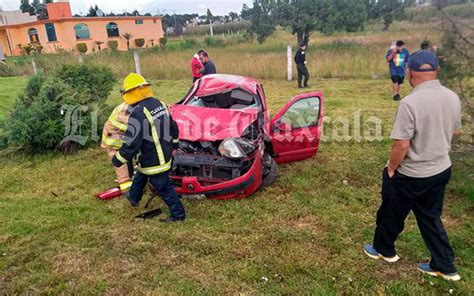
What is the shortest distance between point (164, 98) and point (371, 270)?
9.89 m

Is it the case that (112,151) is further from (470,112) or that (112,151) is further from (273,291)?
(470,112)

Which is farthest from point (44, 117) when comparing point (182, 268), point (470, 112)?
point (470, 112)

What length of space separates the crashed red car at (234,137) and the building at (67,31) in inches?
1170

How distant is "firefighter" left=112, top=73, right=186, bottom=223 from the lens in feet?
12.6

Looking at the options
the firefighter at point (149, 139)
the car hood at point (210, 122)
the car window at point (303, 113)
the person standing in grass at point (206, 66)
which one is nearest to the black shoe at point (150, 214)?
the firefighter at point (149, 139)

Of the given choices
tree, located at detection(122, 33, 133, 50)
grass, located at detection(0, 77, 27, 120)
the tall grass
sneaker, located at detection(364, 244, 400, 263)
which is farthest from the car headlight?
tree, located at detection(122, 33, 133, 50)

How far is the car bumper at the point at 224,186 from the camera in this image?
14.6 ft

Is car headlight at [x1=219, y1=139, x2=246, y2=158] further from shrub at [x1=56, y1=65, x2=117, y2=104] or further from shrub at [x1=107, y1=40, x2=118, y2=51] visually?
shrub at [x1=107, y1=40, x2=118, y2=51]

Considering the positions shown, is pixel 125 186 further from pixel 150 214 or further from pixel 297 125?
pixel 297 125

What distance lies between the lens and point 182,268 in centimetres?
337

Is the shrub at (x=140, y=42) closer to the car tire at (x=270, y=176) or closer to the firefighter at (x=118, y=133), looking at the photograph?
the firefighter at (x=118, y=133)

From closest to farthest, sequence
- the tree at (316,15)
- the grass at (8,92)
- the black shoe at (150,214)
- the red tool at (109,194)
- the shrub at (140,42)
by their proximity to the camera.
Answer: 1. the black shoe at (150,214)
2. the red tool at (109,194)
3. the grass at (8,92)
4. the tree at (316,15)
5. the shrub at (140,42)

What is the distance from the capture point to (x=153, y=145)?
3926mm

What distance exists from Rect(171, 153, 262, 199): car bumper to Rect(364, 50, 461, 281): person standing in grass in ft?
5.57
